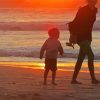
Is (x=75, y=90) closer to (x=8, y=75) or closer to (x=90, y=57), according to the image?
(x=90, y=57)

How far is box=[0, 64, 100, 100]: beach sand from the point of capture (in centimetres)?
892

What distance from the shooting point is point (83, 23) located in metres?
10.7

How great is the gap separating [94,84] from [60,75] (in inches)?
94.5

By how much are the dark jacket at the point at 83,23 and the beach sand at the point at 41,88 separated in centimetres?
106

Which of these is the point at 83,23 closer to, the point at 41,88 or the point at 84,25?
the point at 84,25

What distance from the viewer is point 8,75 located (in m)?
13.0

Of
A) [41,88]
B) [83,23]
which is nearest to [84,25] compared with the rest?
[83,23]

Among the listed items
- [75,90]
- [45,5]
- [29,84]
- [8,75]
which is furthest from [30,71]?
[45,5]

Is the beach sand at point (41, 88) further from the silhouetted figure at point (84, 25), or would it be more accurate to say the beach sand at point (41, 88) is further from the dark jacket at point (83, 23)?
the dark jacket at point (83, 23)

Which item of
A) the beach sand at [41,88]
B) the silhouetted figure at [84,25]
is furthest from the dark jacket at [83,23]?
the beach sand at [41,88]

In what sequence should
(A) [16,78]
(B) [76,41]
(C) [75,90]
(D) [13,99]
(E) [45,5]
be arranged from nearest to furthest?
(D) [13,99] < (C) [75,90] < (B) [76,41] < (A) [16,78] < (E) [45,5]

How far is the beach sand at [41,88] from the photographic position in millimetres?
8922

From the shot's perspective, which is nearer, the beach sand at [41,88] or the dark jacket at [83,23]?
the beach sand at [41,88]

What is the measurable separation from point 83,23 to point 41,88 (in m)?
1.66
